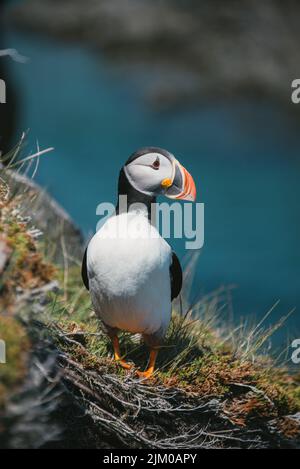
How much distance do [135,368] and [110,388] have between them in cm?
31

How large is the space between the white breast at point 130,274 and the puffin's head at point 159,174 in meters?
0.20

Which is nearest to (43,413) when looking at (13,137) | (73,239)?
(73,239)

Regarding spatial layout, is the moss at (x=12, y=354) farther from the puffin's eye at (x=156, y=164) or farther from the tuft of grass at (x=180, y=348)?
the puffin's eye at (x=156, y=164)

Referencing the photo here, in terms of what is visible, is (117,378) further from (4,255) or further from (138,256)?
(4,255)

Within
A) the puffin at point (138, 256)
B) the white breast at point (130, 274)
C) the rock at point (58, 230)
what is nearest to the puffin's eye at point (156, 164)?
the puffin at point (138, 256)

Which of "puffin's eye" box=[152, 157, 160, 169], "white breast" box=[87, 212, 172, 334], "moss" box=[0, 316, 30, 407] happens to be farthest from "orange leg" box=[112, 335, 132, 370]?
"moss" box=[0, 316, 30, 407]

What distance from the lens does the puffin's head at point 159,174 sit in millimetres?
4348

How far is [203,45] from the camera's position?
1641 cm

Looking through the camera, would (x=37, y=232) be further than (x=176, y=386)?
No

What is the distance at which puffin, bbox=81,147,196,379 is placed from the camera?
4199mm

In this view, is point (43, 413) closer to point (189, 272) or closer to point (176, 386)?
point (176, 386)

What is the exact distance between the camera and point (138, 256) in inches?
165

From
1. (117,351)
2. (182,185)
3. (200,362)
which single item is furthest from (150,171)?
(200,362)

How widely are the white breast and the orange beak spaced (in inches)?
10.3
